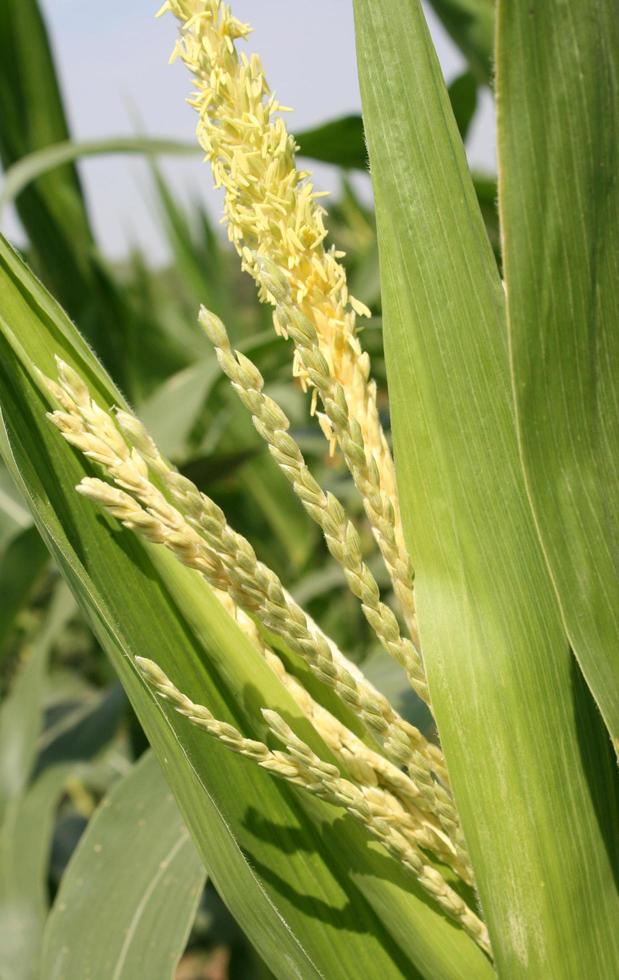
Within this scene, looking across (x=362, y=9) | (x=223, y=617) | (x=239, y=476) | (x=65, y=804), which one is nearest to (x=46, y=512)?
(x=223, y=617)

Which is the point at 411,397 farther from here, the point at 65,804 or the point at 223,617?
the point at 65,804

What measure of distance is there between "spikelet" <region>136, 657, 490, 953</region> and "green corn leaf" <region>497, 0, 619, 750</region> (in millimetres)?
123

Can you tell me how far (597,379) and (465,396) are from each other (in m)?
0.07

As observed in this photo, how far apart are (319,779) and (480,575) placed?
14 centimetres

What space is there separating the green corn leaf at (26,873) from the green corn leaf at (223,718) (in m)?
0.84

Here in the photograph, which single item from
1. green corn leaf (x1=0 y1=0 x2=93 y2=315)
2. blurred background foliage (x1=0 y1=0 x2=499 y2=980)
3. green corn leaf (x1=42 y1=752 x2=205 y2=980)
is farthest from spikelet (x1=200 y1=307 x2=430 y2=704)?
green corn leaf (x1=0 y1=0 x2=93 y2=315)

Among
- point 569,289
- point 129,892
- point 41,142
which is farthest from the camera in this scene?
point 41,142

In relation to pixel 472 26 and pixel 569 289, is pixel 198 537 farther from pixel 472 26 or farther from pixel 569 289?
pixel 472 26

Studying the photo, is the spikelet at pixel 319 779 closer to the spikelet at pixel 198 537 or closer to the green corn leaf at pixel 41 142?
the spikelet at pixel 198 537

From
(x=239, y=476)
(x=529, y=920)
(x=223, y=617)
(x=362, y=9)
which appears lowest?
(x=239, y=476)

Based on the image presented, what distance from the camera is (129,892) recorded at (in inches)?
38.8

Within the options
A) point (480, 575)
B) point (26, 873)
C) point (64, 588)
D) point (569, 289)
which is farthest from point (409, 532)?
point (64, 588)

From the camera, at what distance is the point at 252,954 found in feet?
6.68

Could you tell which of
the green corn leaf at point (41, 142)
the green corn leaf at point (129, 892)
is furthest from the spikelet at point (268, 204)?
the green corn leaf at point (41, 142)
